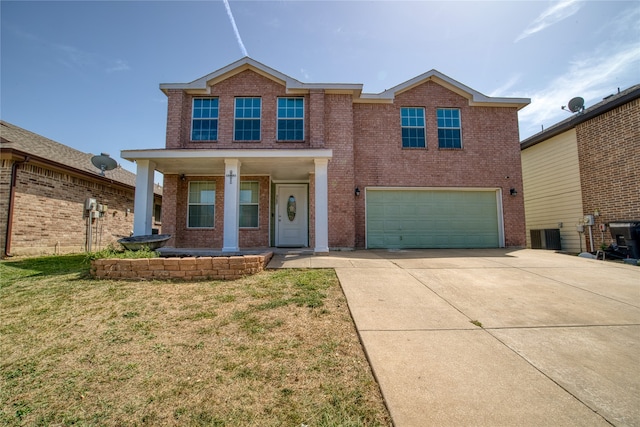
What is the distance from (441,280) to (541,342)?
2.17 metres

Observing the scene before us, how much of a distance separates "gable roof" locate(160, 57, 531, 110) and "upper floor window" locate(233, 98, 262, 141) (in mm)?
1029

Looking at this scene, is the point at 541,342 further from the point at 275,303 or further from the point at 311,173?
the point at 311,173

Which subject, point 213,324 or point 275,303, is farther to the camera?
point 275,303

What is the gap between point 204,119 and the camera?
1030cm

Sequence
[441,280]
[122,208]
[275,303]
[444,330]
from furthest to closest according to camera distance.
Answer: [122,208], [441,280], [275,303], [444,330]

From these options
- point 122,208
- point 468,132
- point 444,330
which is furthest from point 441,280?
point 122,208

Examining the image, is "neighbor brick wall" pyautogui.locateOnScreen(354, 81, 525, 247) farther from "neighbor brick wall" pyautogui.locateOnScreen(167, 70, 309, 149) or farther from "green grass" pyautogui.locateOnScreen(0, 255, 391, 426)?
"green grass" pyautogui.locateOnScreen(0, 255, 391, 426)

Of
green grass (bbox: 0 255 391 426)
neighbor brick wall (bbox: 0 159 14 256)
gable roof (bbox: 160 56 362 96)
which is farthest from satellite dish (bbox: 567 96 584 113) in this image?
neighbor brick wall (bbox: 0 159 14 256)

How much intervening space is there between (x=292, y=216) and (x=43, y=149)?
9.97m

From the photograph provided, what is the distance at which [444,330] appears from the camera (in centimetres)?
316

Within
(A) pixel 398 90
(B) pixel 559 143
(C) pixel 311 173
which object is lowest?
(C) pixel 311 173

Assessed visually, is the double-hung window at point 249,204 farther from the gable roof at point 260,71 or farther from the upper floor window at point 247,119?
the gable roof at point 260,71

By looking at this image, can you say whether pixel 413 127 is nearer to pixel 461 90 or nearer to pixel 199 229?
pixel 461 90

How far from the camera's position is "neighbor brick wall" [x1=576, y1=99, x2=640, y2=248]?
8.65 metres
